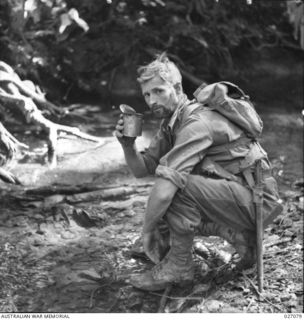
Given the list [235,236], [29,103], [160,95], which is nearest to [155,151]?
[160,95]

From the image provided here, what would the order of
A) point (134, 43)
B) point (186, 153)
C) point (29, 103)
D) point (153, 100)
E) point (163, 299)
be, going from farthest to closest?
point (134, 43) < point (29, 103) < point (163, 299) < point (153, 100) < point (186, 153)

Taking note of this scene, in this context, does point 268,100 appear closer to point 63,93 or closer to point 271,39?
point 271,39

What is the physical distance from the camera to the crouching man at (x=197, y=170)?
10.8 ft

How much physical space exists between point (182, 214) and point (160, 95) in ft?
2.34

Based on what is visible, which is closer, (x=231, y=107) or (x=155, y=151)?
(x=231, y=107)

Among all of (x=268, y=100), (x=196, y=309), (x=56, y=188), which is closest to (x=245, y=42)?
(x=268, y=100)

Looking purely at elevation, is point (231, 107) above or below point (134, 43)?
above

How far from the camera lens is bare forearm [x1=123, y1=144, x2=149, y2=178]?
3549 millimetres

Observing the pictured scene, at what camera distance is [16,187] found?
201 inches

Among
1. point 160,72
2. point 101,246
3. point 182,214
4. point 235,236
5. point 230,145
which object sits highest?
point 160,72

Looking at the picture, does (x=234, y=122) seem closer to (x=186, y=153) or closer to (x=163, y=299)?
(x=186, y=153)

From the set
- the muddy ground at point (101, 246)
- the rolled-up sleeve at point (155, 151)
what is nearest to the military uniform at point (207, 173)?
the rolled-up sleeve at point (155, 151)

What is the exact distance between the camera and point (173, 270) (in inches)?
139

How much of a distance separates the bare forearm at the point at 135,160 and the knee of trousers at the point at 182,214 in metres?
0.40
